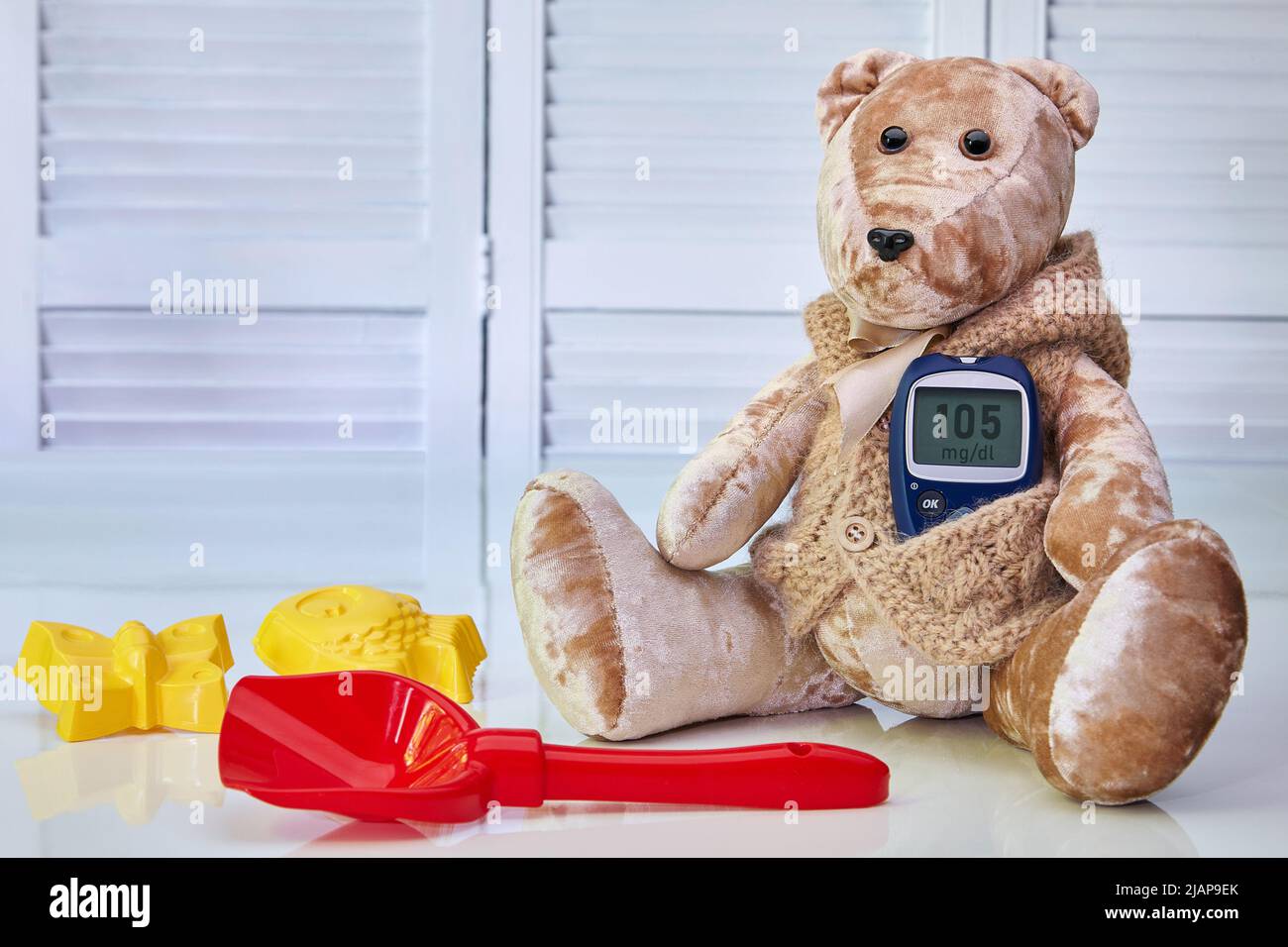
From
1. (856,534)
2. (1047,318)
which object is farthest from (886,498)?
(1047,318)

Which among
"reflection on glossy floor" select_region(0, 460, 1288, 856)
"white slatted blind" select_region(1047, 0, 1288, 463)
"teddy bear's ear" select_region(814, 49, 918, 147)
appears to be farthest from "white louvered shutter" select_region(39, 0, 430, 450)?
"teddy bear's ear" select_region(814, 49, 918, 147)

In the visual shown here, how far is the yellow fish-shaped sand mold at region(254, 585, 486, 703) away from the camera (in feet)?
2.72

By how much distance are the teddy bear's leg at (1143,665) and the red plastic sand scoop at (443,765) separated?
0.09 metres

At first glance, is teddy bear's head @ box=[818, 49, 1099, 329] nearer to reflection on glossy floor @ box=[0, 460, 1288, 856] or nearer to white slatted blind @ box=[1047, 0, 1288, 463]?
reflection on glossy floor @ box=[0, 460, 1288, 856]

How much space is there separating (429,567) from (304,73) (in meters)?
1.07

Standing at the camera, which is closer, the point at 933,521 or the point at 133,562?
the point at 933,521

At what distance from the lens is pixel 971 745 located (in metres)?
0.73

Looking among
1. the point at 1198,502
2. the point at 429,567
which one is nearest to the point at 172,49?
the point at 429,567

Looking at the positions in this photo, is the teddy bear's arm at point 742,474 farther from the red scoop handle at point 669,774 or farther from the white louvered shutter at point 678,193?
the white louvered shutter at point 678,193

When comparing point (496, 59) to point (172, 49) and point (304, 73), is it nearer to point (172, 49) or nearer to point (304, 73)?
point (304, 73)

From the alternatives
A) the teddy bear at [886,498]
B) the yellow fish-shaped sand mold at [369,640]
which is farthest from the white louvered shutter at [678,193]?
the teddy bear at [886,498]

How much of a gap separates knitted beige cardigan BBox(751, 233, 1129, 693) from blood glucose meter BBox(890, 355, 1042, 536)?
0.04 ft

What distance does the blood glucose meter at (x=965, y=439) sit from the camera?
2.29 ft
